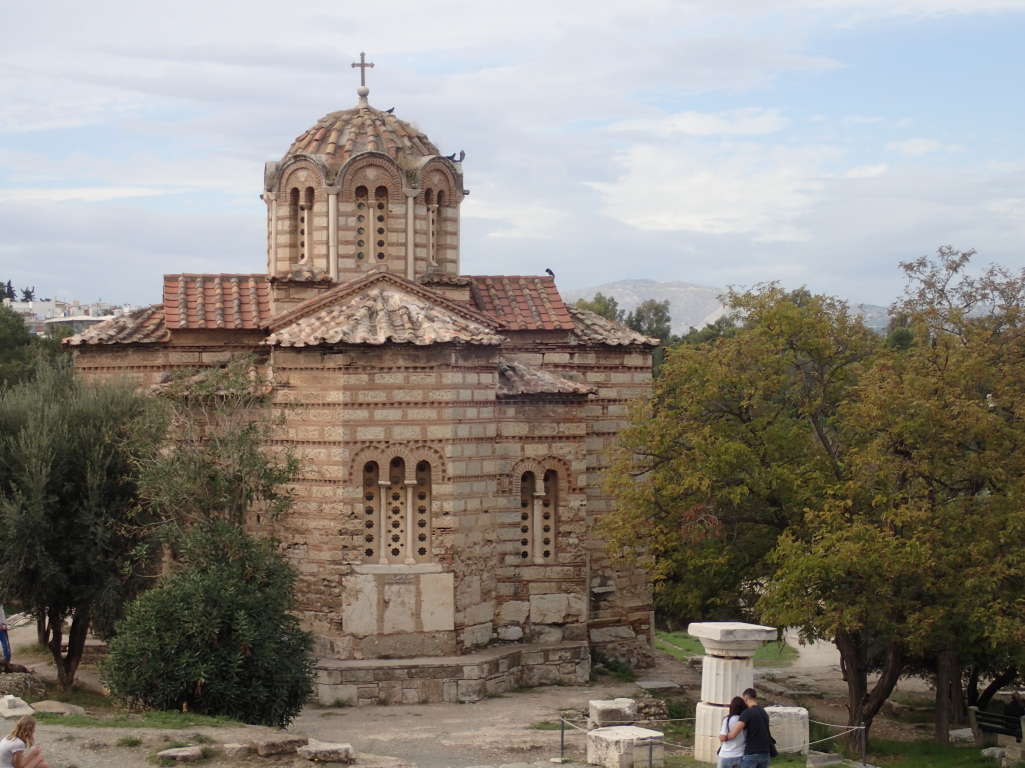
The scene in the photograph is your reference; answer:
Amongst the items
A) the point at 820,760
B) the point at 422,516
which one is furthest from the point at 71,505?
the point at 820,760

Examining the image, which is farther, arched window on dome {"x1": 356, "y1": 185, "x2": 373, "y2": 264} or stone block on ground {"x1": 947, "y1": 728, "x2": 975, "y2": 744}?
stone block on ground {"x1": 947, "y1": 728, "x2": 975, "y2": 744}

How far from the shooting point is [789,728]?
1430 cm

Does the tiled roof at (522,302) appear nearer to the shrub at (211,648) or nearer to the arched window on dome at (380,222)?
the arched window on dome at (380,222)

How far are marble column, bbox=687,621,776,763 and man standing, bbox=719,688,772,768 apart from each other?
1910mm

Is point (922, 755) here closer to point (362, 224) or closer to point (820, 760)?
point (820, 760)

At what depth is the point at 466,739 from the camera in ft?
49.9

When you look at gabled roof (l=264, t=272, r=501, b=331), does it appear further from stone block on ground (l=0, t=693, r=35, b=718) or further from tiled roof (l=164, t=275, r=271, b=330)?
stone block on ground (l=0, t=693, r=35, b=718)

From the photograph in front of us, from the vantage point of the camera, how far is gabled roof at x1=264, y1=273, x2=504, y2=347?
17234mm

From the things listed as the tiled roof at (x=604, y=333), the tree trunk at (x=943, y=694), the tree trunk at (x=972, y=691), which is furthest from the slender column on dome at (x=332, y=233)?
the tree trunk at (x=972, y=691)

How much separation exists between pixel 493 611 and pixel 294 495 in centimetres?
355

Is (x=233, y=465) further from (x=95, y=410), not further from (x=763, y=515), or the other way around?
(x=763, y=515)

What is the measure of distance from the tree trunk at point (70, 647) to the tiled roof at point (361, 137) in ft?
27.4

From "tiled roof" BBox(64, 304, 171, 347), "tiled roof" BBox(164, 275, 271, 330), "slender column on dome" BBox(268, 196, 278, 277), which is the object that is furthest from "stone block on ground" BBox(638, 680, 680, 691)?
"tiled roof" BBox(64, 304, 171, 347)

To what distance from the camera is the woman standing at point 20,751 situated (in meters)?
10.2
